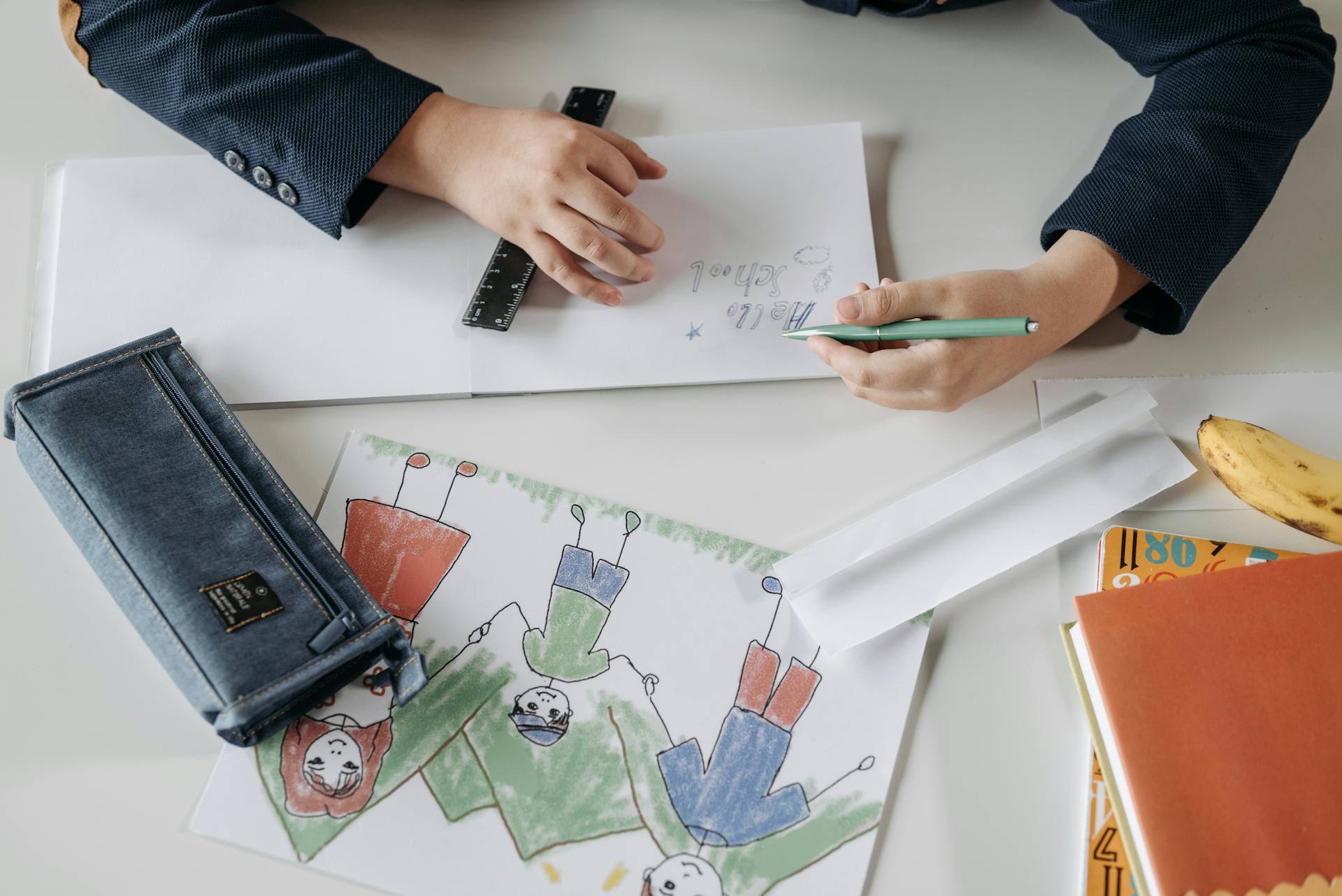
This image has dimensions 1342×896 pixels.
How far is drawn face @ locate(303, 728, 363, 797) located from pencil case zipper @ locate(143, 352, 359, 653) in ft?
0.21

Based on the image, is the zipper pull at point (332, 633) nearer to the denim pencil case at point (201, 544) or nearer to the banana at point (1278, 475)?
the denim pencil case at point (201, 544)

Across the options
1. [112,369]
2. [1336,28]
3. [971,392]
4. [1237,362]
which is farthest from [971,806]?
[1336,28]

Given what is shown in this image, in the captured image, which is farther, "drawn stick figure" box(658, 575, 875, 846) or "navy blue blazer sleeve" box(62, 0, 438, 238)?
"navy blue blazer sleeve" box(62, 0, 438, 238)

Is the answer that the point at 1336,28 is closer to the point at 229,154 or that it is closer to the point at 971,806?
the point at 971,806

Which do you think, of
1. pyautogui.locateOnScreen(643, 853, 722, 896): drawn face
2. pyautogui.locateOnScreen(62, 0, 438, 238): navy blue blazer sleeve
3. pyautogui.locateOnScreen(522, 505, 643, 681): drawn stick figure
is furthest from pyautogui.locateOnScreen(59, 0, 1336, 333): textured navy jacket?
pyautogui.locateOnScreen(643, 853, 722, 896): drawn face

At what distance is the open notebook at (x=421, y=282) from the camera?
70 cm

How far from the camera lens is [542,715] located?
0.59m

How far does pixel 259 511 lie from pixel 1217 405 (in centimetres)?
71

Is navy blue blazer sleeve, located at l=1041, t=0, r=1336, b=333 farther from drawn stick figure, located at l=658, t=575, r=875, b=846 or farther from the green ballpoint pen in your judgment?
drawn stick figure, located at l=658, t=575, r=875, b=846

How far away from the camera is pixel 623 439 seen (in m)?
0.69

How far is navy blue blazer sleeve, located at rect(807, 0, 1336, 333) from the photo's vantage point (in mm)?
717

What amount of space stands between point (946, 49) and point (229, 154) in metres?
0.66

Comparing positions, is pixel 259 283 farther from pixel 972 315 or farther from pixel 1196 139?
pixel 1196 139

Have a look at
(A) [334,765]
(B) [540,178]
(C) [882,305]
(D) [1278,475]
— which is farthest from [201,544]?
(D) [1278,475]
